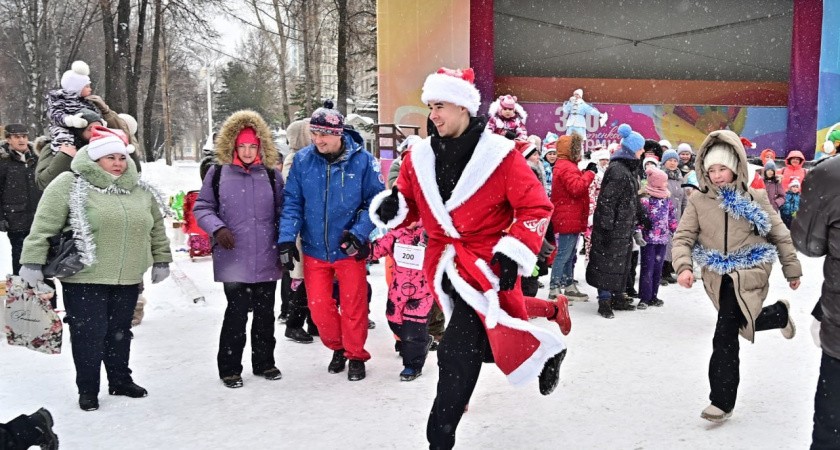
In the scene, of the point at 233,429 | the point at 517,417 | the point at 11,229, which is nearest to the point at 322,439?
the point at 233,429

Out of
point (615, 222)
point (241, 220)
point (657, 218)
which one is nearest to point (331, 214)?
point (241, 220)

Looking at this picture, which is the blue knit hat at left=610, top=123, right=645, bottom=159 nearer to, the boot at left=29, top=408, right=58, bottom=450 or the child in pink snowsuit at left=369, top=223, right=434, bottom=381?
the child in pink snowsuit at left=369, top=223, right=434, bottom=381

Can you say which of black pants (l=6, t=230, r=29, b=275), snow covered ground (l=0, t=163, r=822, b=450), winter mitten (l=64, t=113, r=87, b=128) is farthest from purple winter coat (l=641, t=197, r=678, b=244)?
black pants (l=6, t=230, r=29, b=275)

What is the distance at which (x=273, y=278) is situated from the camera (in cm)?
511

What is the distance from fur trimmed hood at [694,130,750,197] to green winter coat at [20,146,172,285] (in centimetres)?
353

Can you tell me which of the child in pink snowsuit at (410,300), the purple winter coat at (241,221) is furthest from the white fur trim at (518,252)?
the purple winter coat at (241,221)

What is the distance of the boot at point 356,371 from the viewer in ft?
17.2

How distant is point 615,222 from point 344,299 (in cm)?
330

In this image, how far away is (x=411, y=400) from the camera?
4.78 metres

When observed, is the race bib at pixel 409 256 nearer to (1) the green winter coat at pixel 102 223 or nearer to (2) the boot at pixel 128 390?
(1) the green winter coat at pixel 102 223

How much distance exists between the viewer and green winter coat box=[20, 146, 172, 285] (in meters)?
4.41

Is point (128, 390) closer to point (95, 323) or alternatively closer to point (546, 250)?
point (95, 323)

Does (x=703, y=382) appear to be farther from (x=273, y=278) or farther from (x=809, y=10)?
(x=809, y=10)

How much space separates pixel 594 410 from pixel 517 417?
0.50 m
